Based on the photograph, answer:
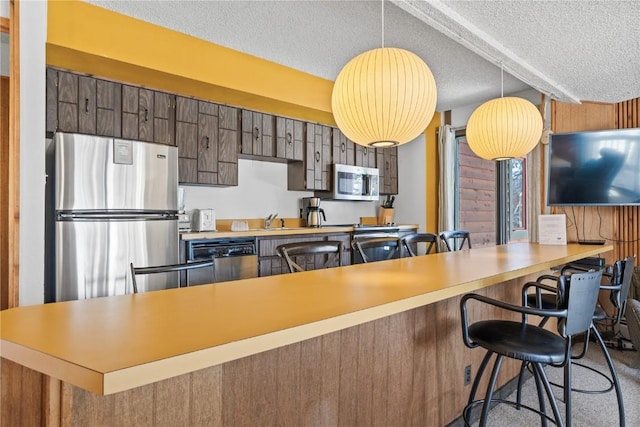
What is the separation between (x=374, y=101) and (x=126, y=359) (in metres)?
1.54

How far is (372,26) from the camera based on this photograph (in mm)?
3482

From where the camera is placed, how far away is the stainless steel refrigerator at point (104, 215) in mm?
3066

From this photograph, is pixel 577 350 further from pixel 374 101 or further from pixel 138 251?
pixel 138 251

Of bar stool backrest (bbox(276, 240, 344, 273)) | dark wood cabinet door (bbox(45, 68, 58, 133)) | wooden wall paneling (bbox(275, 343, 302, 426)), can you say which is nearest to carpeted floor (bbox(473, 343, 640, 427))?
bar stool backrest (bbox(276, 240, 344, 273))

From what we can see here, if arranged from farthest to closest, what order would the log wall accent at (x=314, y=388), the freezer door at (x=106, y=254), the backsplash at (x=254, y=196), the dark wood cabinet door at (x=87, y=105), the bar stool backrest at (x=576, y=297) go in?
1. the backsplash at (x=254, y=196)
2. the dark wood cabinet door at (x=87, y=105)
3. the freezer door at (x=106, y=254)
4. the bar stool backrest at (x=576, y=297)
5. the log wall accent at (x=314, y=388)

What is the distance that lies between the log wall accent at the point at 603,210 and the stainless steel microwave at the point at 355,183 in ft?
7.90

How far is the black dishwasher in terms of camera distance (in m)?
3.85

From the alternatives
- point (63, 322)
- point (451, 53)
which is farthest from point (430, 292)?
point (451, 53)

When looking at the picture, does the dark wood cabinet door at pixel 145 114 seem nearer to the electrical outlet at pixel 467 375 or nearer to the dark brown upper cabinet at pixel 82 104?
the dark brown upper cabinet at pixel 82 104

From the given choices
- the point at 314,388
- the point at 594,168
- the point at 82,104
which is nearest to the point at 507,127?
the point at 594,168

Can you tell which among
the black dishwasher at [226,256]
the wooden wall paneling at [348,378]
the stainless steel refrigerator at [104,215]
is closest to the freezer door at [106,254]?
the stainless steel refrigerator at [104,215]

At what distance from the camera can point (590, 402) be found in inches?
102

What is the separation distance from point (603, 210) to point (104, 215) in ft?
15.8

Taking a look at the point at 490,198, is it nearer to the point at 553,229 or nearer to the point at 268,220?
the point at 553,229
